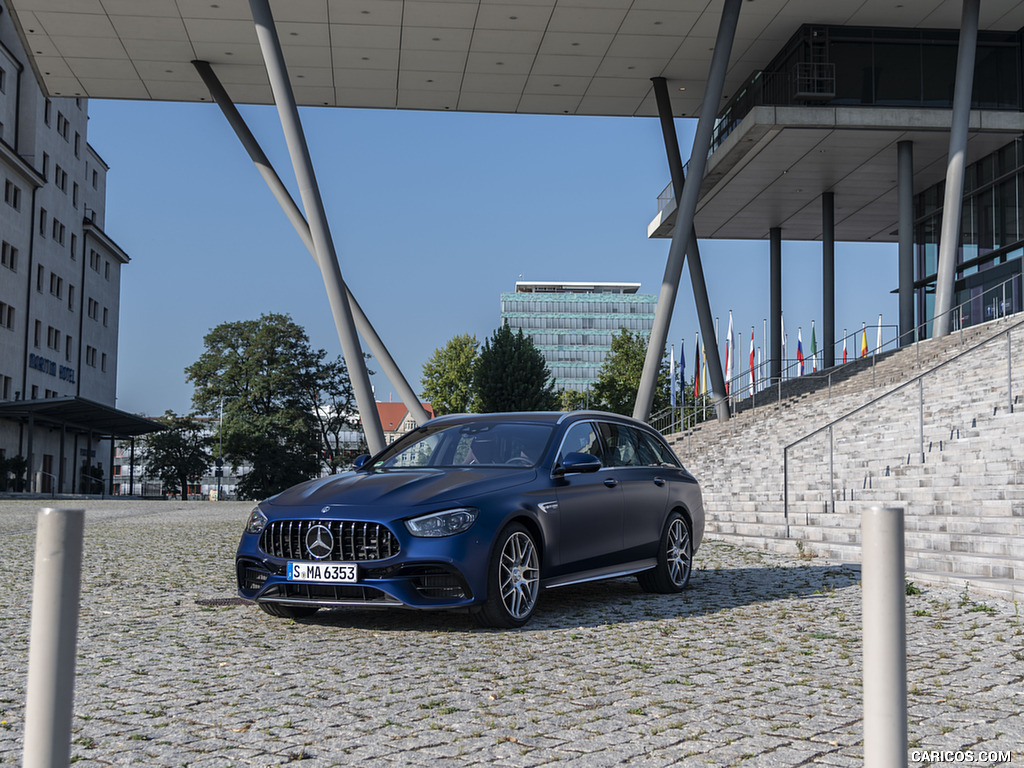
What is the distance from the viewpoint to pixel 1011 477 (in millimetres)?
13000

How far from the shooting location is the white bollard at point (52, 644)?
2.63m

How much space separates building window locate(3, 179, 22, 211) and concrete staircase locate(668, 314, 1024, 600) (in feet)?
138

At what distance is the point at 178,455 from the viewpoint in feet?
224

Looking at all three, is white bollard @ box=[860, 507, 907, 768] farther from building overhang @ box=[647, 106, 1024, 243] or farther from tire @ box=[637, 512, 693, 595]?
building overhang @ box=[647, 106, 1024, 243]

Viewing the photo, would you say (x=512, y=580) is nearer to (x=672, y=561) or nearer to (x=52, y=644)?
(x=672, y=561)

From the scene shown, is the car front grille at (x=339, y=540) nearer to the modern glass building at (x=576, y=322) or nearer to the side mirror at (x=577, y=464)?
the side mirror at (x=577, y=464)

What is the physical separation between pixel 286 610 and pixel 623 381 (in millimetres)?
61005

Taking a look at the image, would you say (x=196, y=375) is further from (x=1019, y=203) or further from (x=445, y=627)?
(x=445, y=627)

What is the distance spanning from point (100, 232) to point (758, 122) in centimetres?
5236

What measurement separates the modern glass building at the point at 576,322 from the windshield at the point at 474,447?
132132mm

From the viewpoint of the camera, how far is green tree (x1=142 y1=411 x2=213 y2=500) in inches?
2687

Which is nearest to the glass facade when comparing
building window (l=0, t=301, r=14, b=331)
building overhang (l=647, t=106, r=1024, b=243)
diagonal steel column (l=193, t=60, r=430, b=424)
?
building overhang (l=647, t=106, r=1024, b=243)

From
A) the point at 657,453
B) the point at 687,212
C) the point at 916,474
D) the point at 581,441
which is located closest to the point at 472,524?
the point at 581,441

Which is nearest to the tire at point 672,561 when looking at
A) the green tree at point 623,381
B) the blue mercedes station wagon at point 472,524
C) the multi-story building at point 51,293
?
the blue mercedes station wagon at point 472,524
